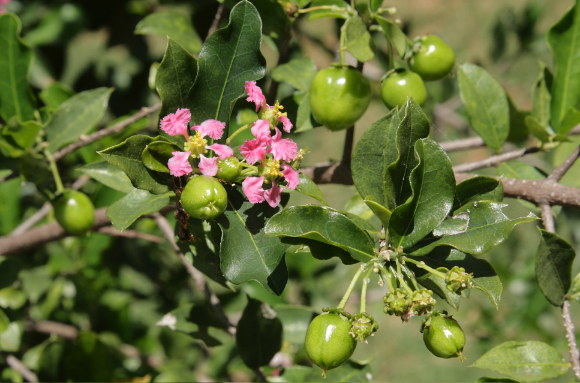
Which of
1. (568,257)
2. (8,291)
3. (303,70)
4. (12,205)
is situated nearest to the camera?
(568,257)

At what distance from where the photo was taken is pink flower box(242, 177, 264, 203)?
40.8 inches

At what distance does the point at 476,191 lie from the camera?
109cm

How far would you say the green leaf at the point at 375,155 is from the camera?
1.08 meters

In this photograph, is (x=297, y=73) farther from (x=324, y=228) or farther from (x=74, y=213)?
(x=74, y=213)

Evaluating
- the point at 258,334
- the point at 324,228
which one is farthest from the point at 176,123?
the point at 258,334

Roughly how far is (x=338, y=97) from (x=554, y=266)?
806mm

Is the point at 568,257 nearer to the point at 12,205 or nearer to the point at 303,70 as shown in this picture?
the point at 303,70

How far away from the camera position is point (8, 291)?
2.11m

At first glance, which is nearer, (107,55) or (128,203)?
(128,203)

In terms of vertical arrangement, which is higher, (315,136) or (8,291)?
(8,291)

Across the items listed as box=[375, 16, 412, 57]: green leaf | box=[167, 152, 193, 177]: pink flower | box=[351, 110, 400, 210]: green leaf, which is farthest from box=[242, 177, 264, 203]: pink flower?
box=[375, 16, 412, 57]: green leaf

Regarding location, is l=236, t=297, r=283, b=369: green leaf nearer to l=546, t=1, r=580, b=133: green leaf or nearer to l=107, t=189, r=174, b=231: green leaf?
l=107, t=189, r=174, b=231: green leaf

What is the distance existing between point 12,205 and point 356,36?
6.92 ft

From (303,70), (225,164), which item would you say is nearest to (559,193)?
(303,70)
